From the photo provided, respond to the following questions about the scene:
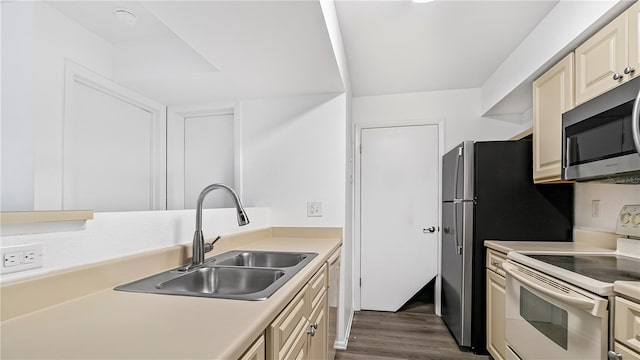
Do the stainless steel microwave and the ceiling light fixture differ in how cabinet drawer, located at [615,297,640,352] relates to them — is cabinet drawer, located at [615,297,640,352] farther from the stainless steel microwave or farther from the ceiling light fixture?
the ceiling light fixture

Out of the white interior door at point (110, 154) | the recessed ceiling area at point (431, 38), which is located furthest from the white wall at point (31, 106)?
the recessed ceiling area at point (431, 38)

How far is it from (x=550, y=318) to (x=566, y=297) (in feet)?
0.82

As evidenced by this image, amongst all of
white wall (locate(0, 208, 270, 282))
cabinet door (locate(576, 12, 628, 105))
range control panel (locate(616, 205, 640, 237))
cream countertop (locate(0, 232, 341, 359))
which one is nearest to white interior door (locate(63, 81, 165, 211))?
white wall (locate(0, 208, 270, 282))

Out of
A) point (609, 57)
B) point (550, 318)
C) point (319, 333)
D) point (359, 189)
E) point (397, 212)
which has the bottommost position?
point (319, 333)

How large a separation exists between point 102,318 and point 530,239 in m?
2.53

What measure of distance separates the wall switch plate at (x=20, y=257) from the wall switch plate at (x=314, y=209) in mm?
1717

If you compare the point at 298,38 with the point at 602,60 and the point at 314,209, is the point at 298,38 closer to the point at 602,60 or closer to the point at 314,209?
the point at 314,209

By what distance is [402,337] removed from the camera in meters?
2.59

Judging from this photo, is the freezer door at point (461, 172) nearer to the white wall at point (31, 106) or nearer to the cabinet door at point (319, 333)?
the cabinet door at point (319, 333)

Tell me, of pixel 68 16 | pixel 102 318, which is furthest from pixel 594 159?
pixel 68 16

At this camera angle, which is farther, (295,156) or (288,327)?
(295,156)

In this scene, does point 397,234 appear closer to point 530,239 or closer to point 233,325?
point 530,239

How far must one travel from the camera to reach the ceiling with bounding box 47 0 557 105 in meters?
1.39

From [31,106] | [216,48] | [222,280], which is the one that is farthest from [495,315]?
[31,106]
